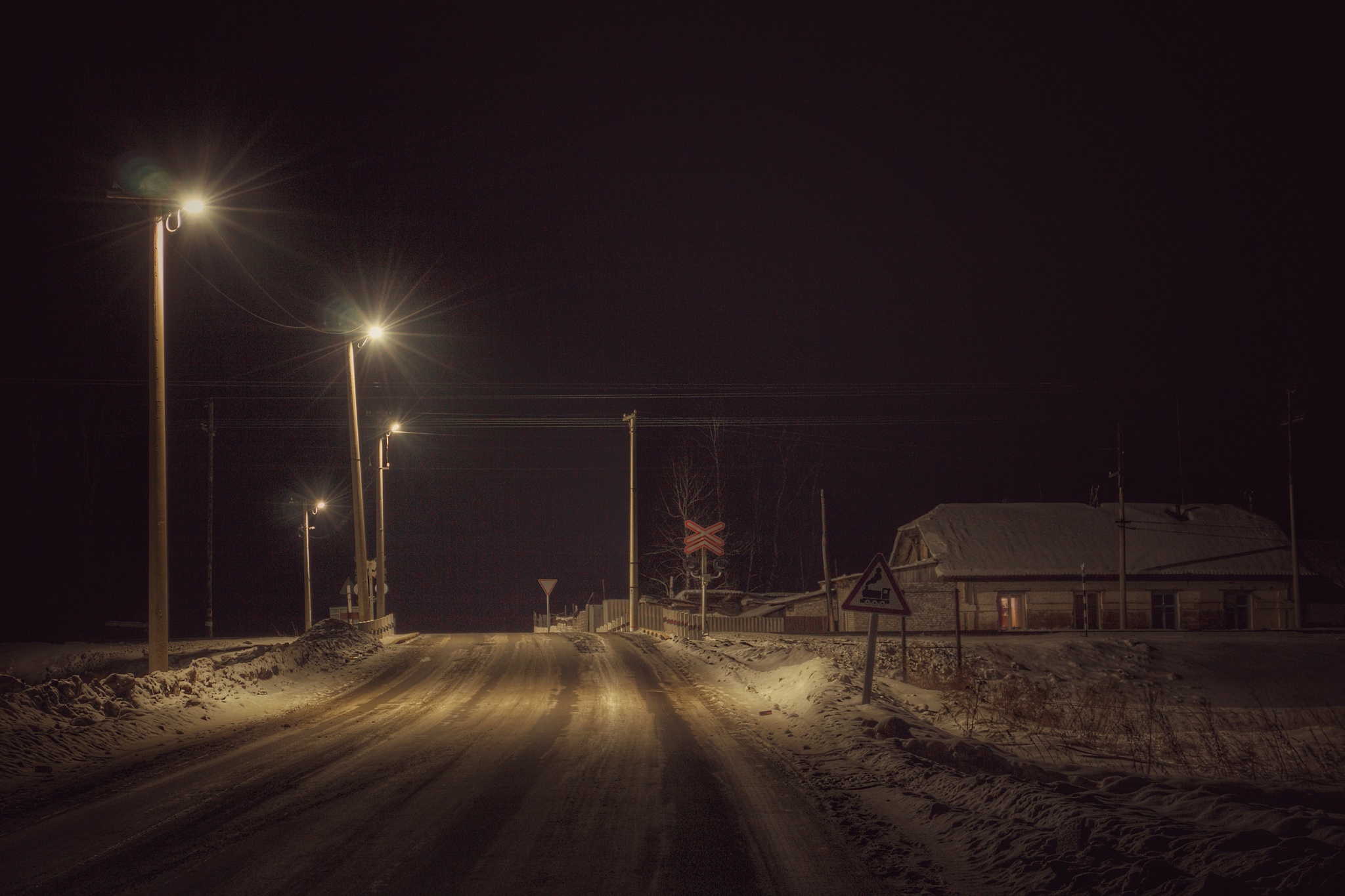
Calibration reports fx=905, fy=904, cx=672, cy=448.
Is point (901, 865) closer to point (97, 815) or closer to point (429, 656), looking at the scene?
point (97, 815)

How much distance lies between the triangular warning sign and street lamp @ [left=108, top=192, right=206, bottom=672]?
10808mm

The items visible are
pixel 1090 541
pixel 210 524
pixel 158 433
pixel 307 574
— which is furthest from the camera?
pixel 1090 541

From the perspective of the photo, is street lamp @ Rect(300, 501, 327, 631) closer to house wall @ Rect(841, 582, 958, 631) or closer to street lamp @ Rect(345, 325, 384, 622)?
street lamp @ Rect(345, 325, 384, 622)

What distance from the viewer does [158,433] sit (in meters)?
14.7

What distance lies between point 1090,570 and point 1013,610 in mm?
5082

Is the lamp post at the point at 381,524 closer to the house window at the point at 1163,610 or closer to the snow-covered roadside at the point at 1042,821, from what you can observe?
the snow-covered roadside at the point at 1042,821

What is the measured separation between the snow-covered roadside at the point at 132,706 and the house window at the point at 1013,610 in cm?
3873

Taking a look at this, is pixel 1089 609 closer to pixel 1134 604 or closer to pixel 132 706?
pixel 1134 604

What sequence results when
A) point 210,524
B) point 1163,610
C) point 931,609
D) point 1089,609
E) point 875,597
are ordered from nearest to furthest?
1. point 875,597
2. point 210,524
3. point 931,609
4. point 1089,609
5. point 1163,610

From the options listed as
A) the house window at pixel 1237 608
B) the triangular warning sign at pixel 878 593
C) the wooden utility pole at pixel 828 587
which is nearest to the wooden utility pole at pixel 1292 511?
the house window at pixel 1237 608

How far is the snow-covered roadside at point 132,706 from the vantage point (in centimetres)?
991

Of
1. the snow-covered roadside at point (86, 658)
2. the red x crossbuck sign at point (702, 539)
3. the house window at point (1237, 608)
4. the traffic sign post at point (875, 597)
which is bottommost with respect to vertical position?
the house window at point (1237, 608)

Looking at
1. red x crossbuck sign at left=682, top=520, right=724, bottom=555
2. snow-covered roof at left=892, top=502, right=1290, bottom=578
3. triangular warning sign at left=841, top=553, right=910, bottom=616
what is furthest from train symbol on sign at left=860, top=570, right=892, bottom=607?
snow-covered roof at left=892, top=502, right=1290, bottom=578

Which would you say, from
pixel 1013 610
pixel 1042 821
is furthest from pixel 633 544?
pixel 1042 821
